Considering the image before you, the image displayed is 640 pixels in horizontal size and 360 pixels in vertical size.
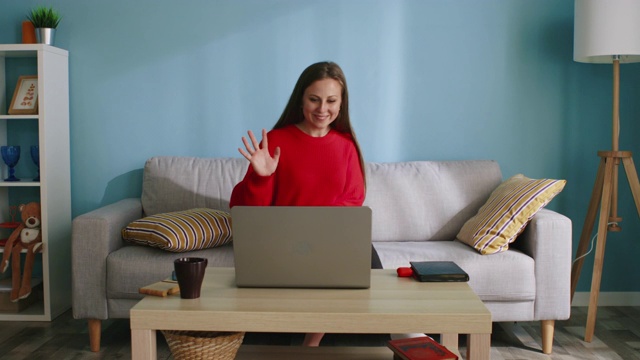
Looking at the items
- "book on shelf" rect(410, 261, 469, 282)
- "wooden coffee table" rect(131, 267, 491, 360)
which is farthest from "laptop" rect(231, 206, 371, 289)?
→ "book on shelf" rect(410, 261, 469, 282)

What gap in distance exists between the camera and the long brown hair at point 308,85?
2.38 meters

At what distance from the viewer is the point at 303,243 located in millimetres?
1677

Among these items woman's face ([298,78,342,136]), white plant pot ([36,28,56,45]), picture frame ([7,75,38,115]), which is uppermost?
white plant pot ([36,28,56,45])

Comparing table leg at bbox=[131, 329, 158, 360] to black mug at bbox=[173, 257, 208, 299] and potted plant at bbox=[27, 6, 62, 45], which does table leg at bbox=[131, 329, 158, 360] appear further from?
potted plant at bbox=[27, 6, 62, 45]

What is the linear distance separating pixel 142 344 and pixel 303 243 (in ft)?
1.43

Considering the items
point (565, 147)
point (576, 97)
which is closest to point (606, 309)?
point (565, 147)

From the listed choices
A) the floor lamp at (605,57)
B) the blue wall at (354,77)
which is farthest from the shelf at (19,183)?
the floor lamp at (605,57)

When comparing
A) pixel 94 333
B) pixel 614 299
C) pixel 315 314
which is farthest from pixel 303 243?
pixel 614 299

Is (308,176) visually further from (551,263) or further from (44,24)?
(44,24)

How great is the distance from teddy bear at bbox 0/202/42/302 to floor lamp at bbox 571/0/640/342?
2606 millimetres

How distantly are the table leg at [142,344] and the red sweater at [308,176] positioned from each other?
0.77 m

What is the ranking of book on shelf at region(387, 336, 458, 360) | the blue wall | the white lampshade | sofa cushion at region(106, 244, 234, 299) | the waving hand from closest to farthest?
book on shelf at region(387, 336, 458, 360) → the waving hand → sofa cushion at region(106, 244, 234, 299) → the white lampshade → the blue wall

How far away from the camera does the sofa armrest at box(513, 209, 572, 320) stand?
2.96 metres

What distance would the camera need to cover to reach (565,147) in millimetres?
3723
